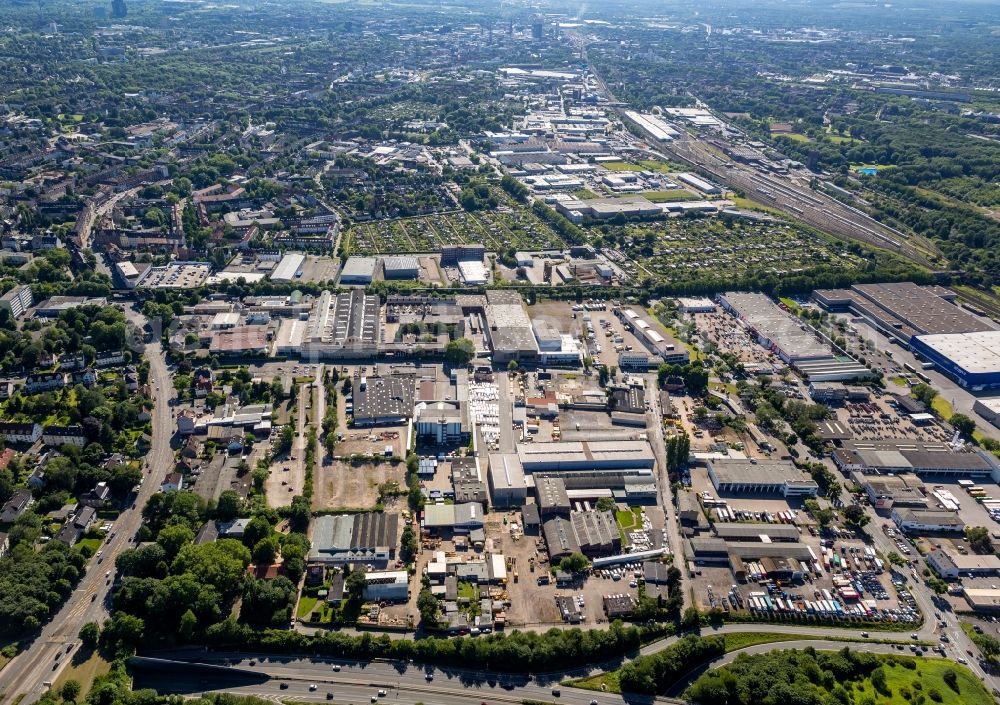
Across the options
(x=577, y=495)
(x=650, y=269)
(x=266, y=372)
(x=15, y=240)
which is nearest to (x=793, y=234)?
(x=650, y=269)

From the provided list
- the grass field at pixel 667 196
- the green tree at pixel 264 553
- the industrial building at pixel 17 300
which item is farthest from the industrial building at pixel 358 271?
the grass field at pixel 667 196

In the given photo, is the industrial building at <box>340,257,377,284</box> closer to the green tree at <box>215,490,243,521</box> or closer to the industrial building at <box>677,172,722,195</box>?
the green tree at <box>215,490,243,521</box>

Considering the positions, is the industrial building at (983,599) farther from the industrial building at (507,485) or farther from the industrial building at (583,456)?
the industrial building at (507,485)

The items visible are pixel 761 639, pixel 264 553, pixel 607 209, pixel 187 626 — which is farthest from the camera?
pixel 607 209

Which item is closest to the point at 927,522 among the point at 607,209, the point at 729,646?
the point at 729,646

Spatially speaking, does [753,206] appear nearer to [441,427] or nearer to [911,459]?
[911,459]

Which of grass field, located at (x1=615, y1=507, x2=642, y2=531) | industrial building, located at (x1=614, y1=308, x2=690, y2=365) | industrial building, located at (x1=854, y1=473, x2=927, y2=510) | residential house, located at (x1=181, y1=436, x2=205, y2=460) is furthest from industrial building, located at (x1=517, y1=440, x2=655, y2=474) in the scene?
residential house, located at (x1=181, y1=436, x2=205, y2=460)
